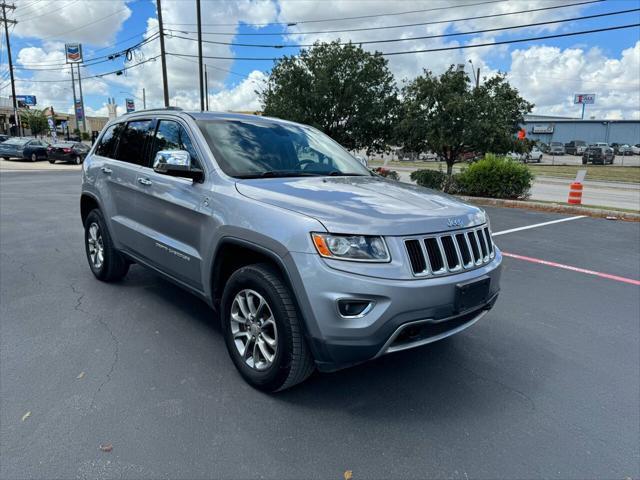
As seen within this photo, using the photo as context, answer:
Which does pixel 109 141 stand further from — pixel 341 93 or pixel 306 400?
pixel 341 93

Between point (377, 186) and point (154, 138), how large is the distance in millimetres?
2124

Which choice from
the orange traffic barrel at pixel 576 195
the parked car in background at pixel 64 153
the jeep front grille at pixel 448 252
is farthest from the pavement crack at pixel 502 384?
the parked car in background at pixel 64 153

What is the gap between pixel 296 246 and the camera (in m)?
2.62

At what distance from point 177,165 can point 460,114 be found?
37.8 feet

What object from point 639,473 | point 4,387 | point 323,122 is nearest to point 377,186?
point 639,473

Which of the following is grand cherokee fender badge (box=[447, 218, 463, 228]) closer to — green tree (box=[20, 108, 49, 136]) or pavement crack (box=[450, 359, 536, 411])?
pavement crack (box=[450, 359, 536, 411])

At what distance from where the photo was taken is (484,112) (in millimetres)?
13109

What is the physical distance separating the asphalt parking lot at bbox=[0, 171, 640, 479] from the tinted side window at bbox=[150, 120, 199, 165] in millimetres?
1517

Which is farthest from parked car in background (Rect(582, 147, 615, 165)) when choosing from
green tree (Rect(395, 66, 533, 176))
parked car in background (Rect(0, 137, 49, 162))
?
parked car in background (Rect(0, 137, 49, 162))

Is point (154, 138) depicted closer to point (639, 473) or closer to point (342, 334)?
point (342, 334)

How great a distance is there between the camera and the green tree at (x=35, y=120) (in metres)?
74.9

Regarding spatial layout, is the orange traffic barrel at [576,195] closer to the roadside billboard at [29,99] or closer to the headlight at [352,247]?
the headlight at [352,247]

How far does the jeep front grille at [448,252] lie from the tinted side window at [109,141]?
371cm

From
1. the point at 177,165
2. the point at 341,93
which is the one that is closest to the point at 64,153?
the point at 341,93
